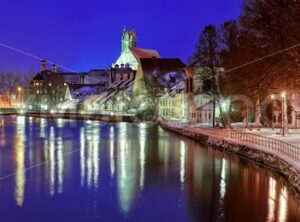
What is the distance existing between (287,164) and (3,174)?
58.8 ft

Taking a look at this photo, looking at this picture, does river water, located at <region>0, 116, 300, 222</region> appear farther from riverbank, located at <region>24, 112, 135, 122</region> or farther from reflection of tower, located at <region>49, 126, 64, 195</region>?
riverbank, located at <region>24, 112, 135, 122</region>

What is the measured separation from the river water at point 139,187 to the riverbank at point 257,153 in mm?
616

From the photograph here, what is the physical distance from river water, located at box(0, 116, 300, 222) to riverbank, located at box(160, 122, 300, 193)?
0.62 metres

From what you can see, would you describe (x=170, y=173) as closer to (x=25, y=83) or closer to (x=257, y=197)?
(x=257, y=197)

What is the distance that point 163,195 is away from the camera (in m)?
27.0

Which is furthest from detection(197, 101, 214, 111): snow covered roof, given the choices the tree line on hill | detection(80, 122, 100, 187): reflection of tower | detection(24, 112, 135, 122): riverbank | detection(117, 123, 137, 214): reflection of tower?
detection(24, 112, 135, 122): riverbank

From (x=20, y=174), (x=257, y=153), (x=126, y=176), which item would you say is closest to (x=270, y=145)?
(x=257, y=153)

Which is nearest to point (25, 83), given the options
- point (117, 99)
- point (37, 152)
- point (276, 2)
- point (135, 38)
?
point (135, 38)

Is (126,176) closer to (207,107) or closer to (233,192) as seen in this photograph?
(233,192)

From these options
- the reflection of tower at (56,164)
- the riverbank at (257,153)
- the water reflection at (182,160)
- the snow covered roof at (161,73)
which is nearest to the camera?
the riverbank at (257,153)

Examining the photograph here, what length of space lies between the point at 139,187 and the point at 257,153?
1102 centimetres

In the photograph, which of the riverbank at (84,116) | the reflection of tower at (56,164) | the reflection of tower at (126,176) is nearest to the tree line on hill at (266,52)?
the reflection of tower at (126,176)

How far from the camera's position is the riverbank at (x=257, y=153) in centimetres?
2802

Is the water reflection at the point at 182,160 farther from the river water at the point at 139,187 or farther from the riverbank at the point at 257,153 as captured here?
the riverbank at the point at 257,153
